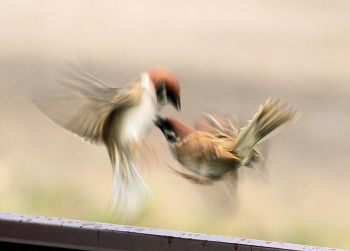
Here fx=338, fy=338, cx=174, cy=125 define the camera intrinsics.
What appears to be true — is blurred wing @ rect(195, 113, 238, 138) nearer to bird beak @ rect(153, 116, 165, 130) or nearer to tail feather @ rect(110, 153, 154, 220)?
bird beak @ rect(153, 116, 165, 130)

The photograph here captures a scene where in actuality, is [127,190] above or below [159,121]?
below

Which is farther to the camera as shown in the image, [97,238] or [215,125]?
[215,125]

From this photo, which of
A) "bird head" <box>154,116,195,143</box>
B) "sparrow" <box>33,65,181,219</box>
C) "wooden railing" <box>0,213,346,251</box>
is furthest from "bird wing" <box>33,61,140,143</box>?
"wooden railing" <box>0,213,346,251</box>

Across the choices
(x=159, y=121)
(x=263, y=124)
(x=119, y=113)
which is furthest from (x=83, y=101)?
(x=263, y=124)

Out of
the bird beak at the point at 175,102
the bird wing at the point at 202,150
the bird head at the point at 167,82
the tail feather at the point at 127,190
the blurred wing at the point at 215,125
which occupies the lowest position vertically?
the tail feather at the point at 127,190

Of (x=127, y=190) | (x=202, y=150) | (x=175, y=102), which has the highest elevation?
(x=175, y=102)

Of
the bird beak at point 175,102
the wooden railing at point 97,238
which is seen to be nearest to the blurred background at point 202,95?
the bird beak at point 175,102

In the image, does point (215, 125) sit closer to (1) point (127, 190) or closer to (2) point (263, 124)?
(2) point (263, 124)

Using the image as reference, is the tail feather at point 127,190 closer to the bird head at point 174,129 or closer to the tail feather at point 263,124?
the bird head at point 174,129
